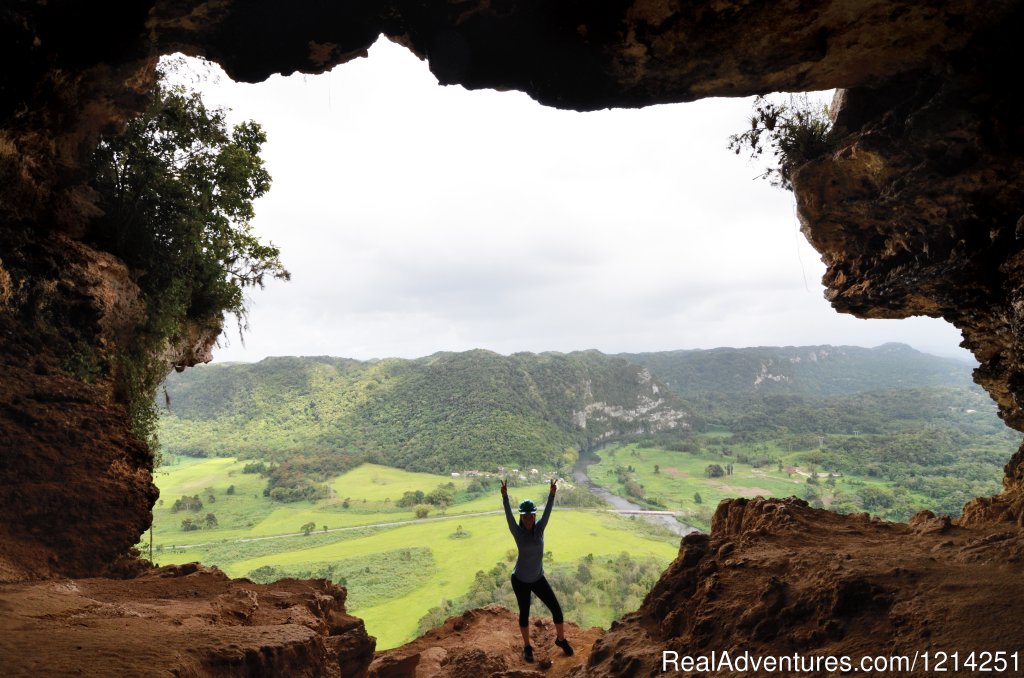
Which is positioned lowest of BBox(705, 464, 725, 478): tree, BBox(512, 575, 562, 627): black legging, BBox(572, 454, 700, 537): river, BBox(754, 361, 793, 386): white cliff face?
BBox(572, 454, 700, 537): river

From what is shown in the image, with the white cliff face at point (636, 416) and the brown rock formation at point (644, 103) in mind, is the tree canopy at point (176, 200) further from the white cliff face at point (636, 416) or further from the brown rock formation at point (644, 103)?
the white cliff face at point (636, 416)

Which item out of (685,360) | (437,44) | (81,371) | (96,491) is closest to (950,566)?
(437,44)

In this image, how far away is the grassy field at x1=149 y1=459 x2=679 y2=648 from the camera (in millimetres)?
31938

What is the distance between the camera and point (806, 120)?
9.54 meters

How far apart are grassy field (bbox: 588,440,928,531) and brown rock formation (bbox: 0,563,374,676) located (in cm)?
4276

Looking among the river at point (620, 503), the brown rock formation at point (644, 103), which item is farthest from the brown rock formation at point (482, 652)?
the river at point (620, 503)

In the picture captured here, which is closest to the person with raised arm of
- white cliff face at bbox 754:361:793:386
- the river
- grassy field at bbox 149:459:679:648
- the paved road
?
grassy field at bbox 149:459:679:648

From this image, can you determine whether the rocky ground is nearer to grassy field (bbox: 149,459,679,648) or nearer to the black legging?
the black legging

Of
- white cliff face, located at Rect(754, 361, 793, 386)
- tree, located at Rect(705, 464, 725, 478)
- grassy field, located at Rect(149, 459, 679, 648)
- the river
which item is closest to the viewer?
grassy field, located at Rect(149, 459, 679, 648)

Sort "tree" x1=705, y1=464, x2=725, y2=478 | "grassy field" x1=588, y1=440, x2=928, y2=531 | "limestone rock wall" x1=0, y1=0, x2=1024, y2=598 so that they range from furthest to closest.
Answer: "tree" x1=705, y1=464, x2=725, y2=478
"grassy field" x1=588, y1=440, x2=928, y2=531
"limestone rock wall" x1=0, y1=0, x2=1024, y2=598

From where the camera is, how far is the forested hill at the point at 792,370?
136375mm

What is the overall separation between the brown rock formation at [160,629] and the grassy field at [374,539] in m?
19.0

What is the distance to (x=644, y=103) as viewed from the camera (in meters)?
8.53

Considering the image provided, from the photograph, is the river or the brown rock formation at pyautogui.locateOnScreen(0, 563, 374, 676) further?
the river
